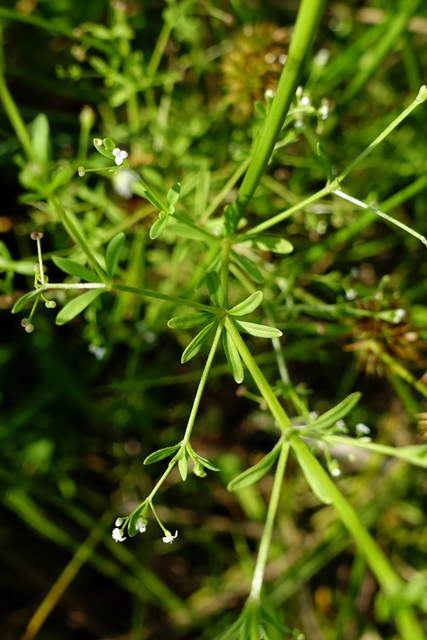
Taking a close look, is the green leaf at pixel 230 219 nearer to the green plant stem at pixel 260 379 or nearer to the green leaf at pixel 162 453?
the green plant stem at pixel 260 379

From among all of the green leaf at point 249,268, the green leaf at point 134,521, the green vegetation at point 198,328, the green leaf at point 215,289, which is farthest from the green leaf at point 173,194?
the green leaf at point 134,521

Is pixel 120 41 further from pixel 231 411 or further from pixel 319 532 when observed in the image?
pixel 319 532

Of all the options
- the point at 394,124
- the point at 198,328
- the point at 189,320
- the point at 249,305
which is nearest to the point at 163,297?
the point at 189,320

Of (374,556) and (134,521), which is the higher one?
(374,556)

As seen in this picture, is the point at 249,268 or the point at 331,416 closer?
the point at 331,416

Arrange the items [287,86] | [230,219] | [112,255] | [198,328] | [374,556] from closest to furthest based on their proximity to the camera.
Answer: [374,556], [287,86], [112,255], [230,219], [198,328]

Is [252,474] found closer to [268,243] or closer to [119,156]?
[268,243]
